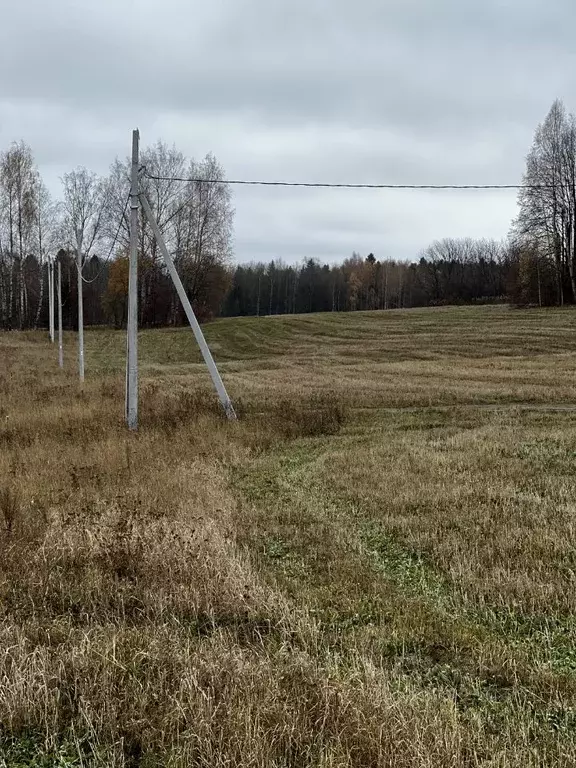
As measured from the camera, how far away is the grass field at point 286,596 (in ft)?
10.0

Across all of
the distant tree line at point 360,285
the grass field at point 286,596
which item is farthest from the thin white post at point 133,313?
the distant tree line at point 360,285

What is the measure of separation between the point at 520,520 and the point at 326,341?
3398cm

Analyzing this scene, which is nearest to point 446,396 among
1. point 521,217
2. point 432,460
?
point 432,460

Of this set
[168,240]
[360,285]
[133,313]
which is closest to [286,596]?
[133,313]

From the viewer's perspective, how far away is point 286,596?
4.78 m

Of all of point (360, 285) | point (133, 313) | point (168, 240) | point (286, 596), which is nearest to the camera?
point (286, 596)

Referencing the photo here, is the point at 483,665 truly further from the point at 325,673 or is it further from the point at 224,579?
the point at 224,579

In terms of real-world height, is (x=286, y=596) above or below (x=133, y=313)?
below

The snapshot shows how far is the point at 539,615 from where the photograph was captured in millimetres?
4496

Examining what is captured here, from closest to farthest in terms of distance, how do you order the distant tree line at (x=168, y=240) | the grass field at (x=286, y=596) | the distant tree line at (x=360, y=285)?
the grass field at (x=286, y=596), the distant tree line at (x=168, y=240), the distant tree line at (x=360, y=285)

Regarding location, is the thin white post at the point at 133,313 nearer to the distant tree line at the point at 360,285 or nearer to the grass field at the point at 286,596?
the grass field at the point at 286,596

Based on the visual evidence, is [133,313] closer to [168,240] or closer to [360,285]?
[168,240]

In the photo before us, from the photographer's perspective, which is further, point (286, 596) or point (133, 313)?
point (133, 313)

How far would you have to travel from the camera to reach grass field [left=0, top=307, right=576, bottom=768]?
10.0 feet
